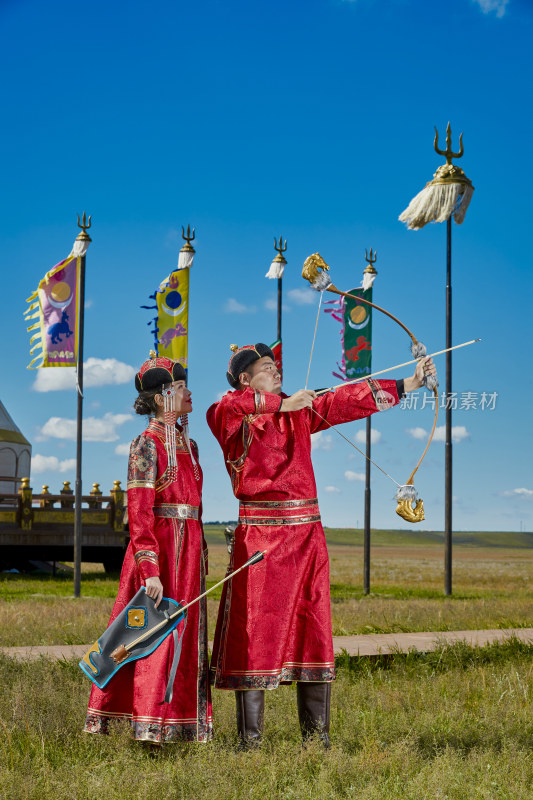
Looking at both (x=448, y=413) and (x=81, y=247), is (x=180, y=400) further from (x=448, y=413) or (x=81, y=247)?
(x=448, y=413)

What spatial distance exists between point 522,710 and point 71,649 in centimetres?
431

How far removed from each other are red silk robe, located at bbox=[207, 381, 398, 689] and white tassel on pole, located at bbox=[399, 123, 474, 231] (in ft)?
23.4

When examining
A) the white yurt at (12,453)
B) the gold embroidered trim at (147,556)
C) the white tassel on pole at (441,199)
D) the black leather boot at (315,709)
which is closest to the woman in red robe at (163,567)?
the gold embroidered trim at (147,556)

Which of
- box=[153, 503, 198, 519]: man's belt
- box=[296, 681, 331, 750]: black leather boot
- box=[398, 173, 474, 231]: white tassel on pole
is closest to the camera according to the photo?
box=[296, 681, 331, 750]: black leather boot

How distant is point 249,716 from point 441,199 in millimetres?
9197

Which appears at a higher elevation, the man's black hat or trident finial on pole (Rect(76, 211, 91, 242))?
trident finial on pole (Rect(76, 211, 91, 242))

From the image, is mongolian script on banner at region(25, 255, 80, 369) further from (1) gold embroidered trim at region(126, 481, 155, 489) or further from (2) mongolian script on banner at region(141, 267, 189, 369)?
(1) gold embroidered trim at region(126, 481, 155, 489)

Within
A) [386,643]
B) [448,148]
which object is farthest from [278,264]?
[386,643]

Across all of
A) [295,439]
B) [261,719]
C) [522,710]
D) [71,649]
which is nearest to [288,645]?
[261,719]

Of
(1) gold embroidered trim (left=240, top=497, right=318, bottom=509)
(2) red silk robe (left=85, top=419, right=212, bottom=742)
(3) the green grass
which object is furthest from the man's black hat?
(3) the green grass

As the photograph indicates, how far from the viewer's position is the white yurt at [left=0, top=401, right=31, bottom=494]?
1117 inches

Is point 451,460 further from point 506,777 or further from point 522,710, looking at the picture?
point 506,777

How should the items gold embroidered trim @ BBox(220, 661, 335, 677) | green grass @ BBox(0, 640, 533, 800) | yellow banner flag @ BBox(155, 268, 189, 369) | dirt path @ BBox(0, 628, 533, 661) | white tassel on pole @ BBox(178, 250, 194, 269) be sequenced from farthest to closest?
white tassel on pole @ BBox(178, 250, 194, 269) < yellow banner flag @ BBox(155, 268, 189, 369) < dirt path @ BBox(0, 628, 533, 661) < gold embroidered trim @ BBox(220, 661, 335, 677) < green grass @ BBox(0, 640, 533, 800)

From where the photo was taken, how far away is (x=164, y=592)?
4.72 metres
